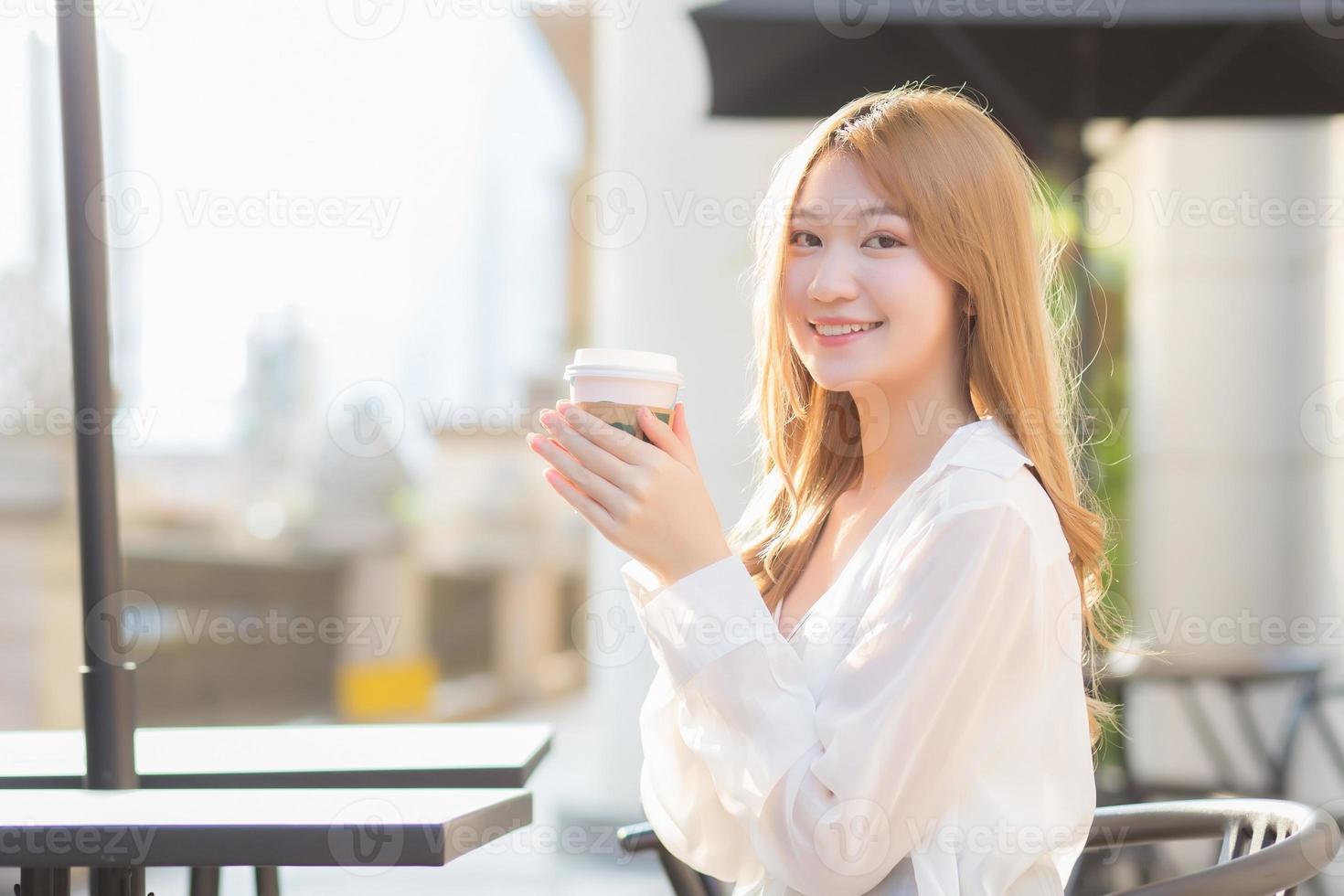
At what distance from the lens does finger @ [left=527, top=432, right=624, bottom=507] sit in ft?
3.71

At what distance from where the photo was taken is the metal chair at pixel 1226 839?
40.1 inches

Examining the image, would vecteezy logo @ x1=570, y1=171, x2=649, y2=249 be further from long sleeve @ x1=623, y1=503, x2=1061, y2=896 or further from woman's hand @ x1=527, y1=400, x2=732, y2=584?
long sleeve @ x1=623, y1=503, x2=1061, y2=896

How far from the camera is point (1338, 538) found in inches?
144

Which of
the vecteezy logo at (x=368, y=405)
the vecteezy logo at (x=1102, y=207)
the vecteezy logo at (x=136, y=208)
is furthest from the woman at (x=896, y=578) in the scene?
the vecteezy logo at (x=1102, y=207)

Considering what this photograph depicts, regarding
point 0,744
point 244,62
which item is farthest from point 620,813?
point 244,62

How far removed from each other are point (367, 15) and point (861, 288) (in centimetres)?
192

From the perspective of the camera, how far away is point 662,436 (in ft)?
3.85

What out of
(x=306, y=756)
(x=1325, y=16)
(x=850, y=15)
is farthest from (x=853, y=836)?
(x=1325, y=16)

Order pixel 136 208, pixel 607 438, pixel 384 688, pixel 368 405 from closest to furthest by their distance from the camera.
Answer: pixel 607 438
pixel 136 208
pixel 368 405
pixel 384 688

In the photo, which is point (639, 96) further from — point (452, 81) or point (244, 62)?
point (452, 81)

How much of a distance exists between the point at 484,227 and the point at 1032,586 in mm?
21978

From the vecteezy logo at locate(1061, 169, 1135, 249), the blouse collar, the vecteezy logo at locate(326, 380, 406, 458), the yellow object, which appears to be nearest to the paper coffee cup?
the blouse collar

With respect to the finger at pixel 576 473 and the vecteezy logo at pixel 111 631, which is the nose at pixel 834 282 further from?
the vecteezy logo at pixel 111 631

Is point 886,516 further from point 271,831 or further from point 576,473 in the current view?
point 271,831
